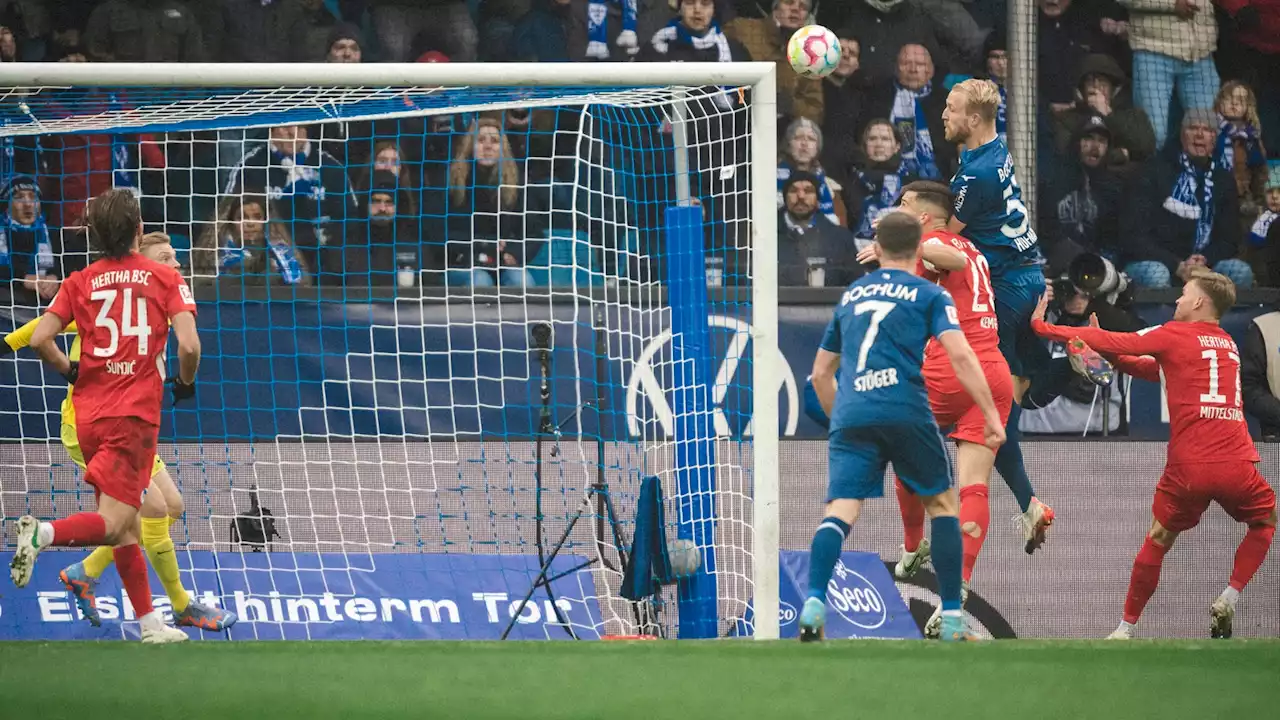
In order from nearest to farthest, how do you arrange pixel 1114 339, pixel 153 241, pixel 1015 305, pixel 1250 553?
pixel 153 241
pixel 1015 305
pixel 1114 339
pixel 1250 553

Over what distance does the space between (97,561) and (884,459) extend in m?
3.49

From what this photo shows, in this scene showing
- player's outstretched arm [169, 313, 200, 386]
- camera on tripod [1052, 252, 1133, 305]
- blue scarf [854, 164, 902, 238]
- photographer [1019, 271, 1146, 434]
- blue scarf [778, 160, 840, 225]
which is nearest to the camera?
player's outstretched arm [169, 313, 200, 386]

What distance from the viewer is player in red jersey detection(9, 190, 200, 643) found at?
5348 mm

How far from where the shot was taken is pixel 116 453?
211 inches

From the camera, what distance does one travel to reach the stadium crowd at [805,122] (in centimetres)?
941

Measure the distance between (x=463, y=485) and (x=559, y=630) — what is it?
3.07 ft

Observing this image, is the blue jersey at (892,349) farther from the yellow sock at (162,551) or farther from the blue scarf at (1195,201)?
the blue scarf at (1195,201)

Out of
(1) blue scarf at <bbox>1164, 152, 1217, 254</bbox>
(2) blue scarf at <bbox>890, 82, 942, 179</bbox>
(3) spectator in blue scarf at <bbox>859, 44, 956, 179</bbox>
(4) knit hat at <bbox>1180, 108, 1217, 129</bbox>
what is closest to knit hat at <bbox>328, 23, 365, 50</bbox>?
(3) spectator in blue scarf at <bbox>859, 44, 956, 179</bbox>

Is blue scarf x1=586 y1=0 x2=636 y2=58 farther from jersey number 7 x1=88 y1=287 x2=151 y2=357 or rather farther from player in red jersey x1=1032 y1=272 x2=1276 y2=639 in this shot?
jersey number 7 x1=88 y1=287 x2=151 y2=357

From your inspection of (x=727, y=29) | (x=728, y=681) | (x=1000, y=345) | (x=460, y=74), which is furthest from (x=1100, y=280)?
(x=728, y=681)

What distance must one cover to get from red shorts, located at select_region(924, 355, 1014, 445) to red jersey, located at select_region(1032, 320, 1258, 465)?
83 cm

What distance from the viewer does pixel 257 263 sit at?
848cm

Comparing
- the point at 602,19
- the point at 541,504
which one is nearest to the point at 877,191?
the point at 602,19

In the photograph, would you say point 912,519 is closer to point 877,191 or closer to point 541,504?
point 541,504
